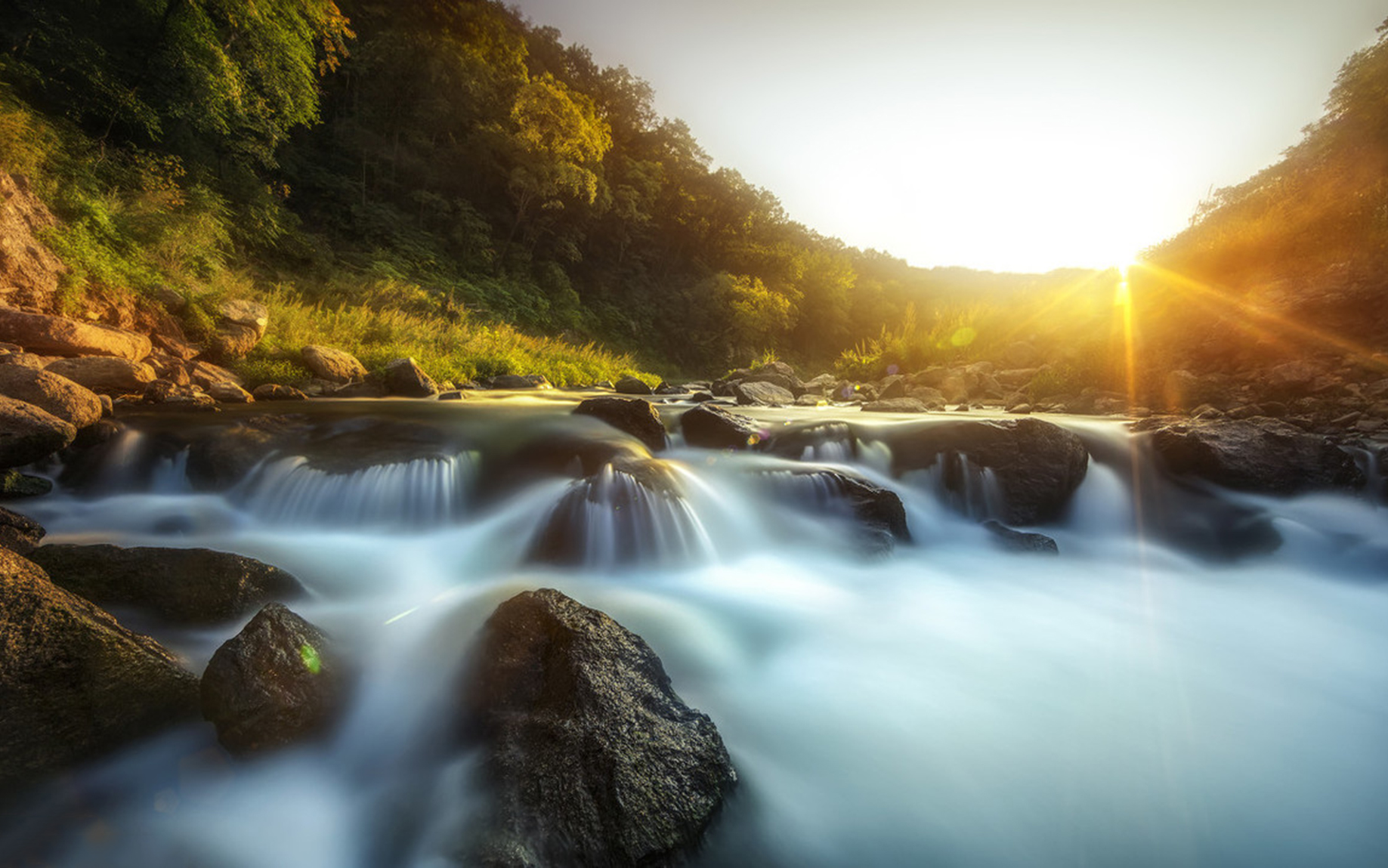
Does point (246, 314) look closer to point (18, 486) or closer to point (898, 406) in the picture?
point (18, 486)

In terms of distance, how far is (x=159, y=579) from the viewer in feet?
8.43

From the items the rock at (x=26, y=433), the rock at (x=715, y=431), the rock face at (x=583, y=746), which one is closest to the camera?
the rock face at (x=583, y=746)

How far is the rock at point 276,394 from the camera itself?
7121mm

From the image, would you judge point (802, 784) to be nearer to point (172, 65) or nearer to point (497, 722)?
point (497, 722)

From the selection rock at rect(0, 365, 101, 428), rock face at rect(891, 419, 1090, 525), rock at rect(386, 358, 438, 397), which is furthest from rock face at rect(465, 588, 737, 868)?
rock at rect(386, 358, 438, 397)

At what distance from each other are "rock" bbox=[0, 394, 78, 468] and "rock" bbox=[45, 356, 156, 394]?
1925mm

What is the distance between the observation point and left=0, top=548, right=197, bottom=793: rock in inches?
61.8

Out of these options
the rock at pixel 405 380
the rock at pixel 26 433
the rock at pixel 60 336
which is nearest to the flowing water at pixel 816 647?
the rock at pixel 26 433

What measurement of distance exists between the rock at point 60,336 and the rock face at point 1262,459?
12.1 m

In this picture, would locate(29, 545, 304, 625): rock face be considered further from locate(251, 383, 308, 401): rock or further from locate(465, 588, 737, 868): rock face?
locate(251, 383, 308, 401): rock

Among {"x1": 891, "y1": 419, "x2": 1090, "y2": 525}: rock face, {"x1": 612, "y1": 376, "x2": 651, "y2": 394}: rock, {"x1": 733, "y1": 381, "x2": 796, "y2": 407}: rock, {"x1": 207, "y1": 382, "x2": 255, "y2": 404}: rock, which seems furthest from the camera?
{"x1": 612, "y1": 376, "x2": 651, "y2": 394}: rock

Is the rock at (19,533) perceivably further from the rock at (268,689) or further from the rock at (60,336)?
the rock at (60,336)

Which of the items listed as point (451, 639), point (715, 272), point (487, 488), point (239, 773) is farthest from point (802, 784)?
point (715, 272)

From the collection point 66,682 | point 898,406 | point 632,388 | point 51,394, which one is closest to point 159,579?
A: point 66,682
